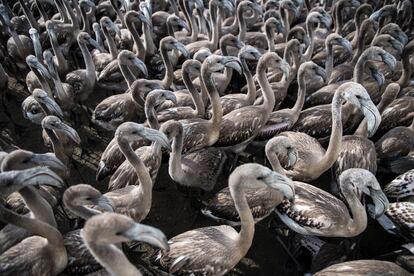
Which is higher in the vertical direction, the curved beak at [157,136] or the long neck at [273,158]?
the curved beak at [157,136]

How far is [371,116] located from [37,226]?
434 cm

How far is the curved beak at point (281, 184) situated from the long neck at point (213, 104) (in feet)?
7.62

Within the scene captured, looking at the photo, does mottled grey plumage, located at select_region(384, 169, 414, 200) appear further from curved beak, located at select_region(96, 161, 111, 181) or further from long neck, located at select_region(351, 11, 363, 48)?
long neck, located at select_region(351, 11, 363, 48)

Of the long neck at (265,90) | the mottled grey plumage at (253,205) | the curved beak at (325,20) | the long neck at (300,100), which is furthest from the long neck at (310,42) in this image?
the mottled grey plumage at (253,205)

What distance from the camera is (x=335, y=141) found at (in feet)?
19.7

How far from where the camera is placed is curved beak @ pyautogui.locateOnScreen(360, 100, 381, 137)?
223 inches

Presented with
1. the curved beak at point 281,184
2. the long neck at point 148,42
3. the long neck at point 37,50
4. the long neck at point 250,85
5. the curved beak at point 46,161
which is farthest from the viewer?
the long neck at point 148,42

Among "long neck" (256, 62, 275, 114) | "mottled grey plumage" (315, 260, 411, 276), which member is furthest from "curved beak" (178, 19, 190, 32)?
"mottled grey plumage" (315, 260, 411, 276)

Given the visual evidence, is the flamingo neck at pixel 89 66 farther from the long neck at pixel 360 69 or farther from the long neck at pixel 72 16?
the long neck at pixel 360 69

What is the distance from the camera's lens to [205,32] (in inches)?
417

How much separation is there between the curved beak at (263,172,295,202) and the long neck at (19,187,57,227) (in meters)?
2.66

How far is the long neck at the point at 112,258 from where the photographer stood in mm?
3752

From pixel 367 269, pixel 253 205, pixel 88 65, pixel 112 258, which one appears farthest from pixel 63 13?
pixel 367 269

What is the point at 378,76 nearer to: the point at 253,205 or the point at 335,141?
the point at 335,141
